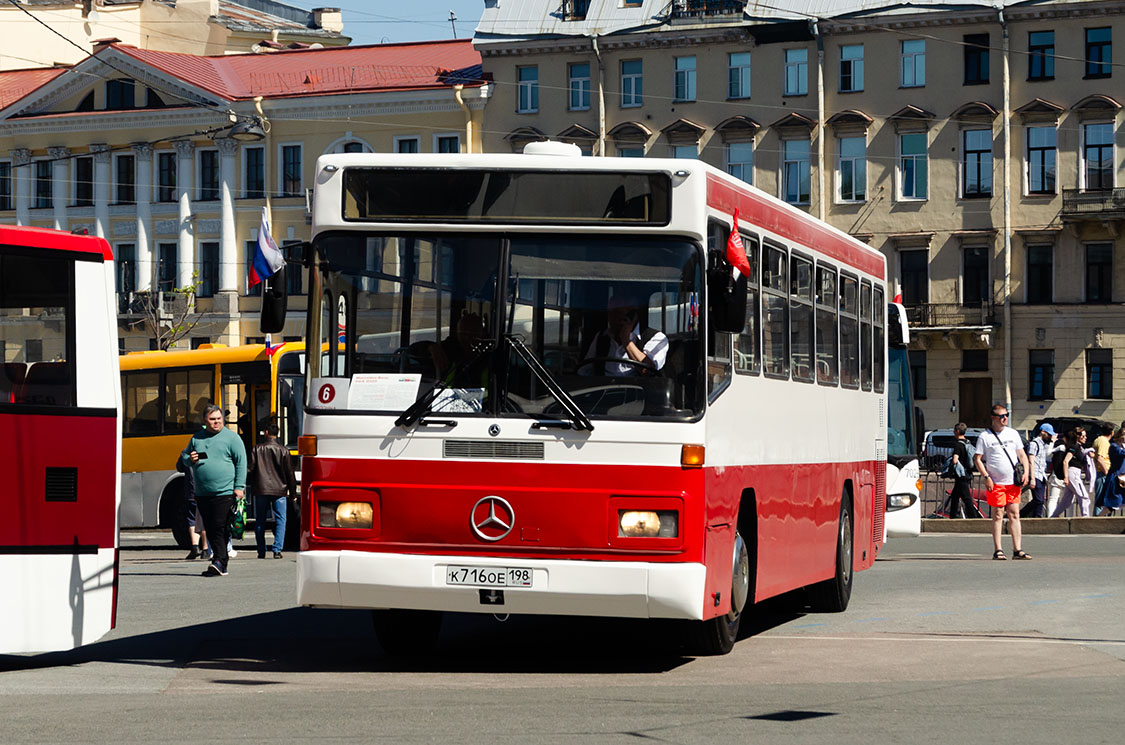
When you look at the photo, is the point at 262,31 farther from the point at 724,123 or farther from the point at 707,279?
the point at 707,279

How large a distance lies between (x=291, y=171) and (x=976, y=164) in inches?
898

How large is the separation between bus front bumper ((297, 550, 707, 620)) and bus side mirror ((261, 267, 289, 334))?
1.34 meters

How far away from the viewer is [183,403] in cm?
3033

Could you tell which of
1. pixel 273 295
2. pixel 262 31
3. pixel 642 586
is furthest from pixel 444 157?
pixel 262 31

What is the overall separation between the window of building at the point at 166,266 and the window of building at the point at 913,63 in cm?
2571

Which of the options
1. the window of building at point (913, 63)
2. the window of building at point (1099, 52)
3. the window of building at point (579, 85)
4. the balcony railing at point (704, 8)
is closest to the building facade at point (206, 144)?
the window of building at point (579, 85)

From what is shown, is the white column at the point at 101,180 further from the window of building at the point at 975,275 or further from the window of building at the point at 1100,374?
the window of building at the point at 1100,374

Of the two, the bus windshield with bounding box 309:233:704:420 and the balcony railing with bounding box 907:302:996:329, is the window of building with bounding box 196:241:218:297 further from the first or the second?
the bus windshield with bounding box 309:233:704:420

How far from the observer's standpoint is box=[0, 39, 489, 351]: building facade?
65812 mm

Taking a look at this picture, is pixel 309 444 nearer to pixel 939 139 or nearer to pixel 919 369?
pixel 939 139

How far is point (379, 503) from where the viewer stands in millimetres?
10891

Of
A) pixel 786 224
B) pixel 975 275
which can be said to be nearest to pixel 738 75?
pixel 975 275

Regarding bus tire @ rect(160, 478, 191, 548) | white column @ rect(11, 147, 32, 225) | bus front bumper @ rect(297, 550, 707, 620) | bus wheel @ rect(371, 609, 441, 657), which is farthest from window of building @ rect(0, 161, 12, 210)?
bus front bumper @ rect(297, 550, 707, 620)

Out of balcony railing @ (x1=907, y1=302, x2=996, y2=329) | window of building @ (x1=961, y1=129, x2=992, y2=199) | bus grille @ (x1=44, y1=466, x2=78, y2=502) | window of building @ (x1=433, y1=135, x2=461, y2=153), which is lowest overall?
bus grille @ (x1=44, y1=466, x2=78, y2=502)
